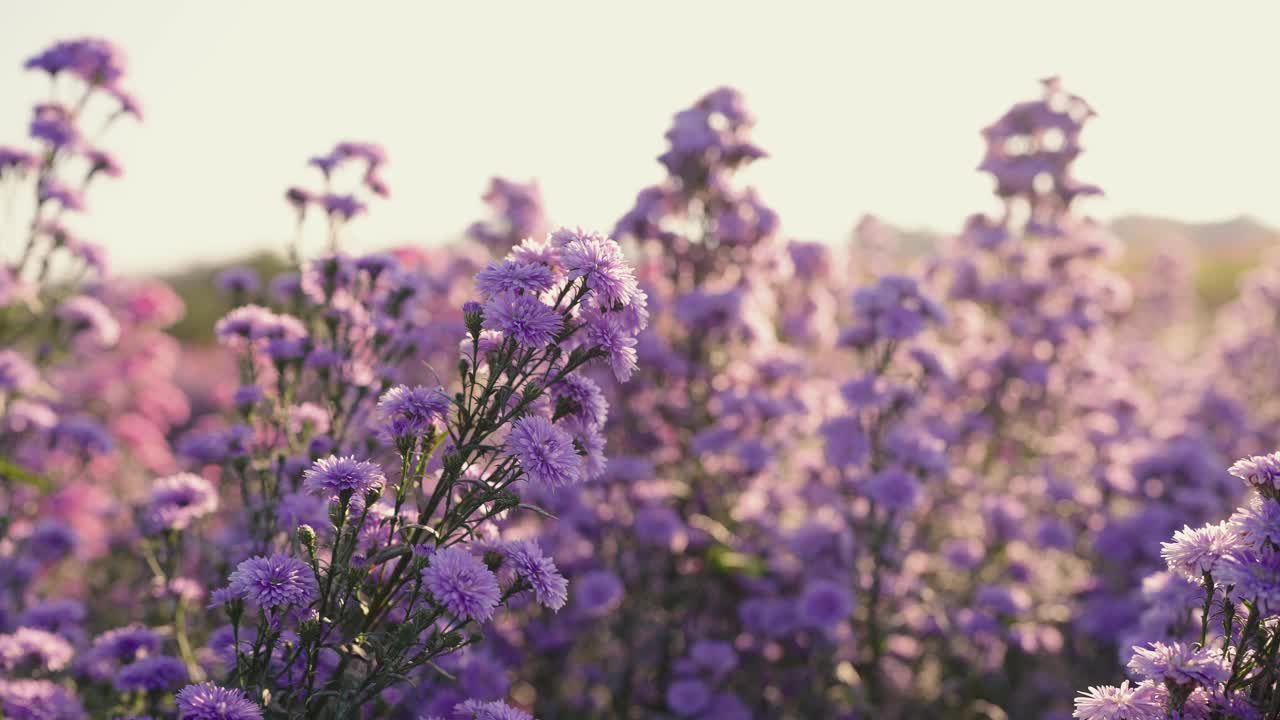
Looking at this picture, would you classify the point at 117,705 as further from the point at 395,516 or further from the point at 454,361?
the point at 454,361

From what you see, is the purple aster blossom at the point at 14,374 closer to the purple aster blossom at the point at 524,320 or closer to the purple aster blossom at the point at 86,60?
the purple aster blossom at the point at 86,60

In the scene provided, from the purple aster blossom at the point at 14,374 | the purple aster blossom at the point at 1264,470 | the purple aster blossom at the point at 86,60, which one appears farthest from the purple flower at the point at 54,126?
the purple aster blossom at the point at 1264,470

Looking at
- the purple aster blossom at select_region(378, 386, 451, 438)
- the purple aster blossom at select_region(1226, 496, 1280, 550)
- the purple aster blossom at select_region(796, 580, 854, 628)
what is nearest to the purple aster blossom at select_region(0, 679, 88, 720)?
the purple aster blossom at select_region(378, 386, 451, 438)

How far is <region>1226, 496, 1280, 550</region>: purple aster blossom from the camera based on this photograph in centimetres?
210

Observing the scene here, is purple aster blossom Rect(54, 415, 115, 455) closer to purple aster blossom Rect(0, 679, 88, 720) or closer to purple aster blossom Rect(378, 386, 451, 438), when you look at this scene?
purple aster blossom Rect(0, 679, 88, 720)

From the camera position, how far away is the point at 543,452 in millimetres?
2332

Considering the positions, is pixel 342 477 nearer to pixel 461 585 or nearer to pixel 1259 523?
pixel 461 585

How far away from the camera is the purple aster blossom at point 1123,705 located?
2.19 meters

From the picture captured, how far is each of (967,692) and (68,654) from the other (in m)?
4.83

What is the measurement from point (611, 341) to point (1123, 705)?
5.23ft

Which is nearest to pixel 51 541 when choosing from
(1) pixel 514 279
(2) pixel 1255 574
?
(1) pixel 514 279

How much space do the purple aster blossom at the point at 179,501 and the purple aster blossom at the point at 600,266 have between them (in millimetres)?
1840

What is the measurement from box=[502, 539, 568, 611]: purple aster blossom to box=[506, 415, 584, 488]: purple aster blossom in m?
0.22

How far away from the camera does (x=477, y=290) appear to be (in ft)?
8.11
